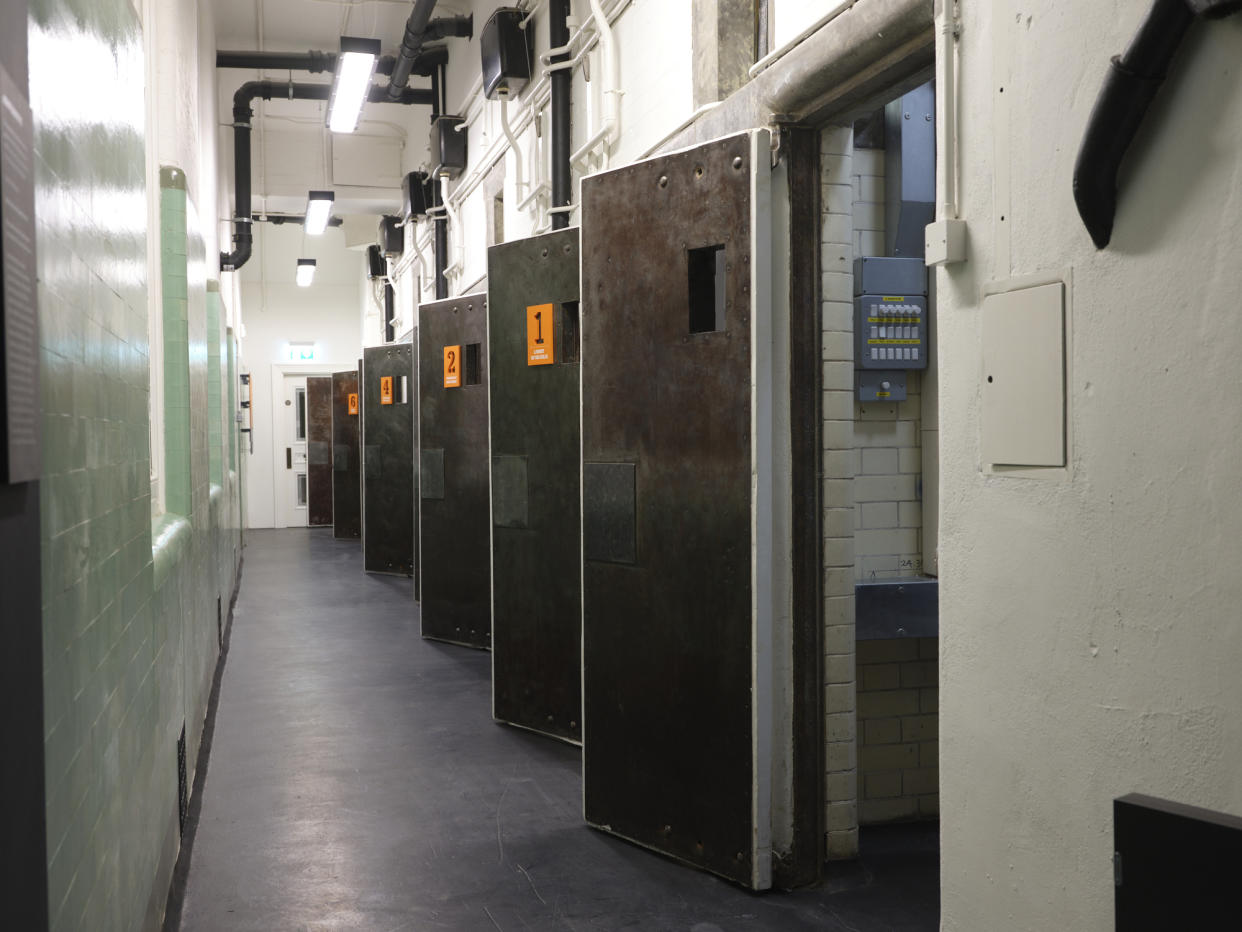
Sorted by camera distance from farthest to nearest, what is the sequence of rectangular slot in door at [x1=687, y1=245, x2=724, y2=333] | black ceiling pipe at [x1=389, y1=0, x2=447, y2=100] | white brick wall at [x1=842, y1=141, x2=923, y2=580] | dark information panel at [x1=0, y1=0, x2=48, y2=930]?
black ceiling pipe at [x1=389, y1=0, x2=447, y2=100]
white brick wall at [x1=842, y1=141, x2=923, y2=580]
rectangular slot in door at [x1=687, y1=245, x2=724, y2=333]
dark information panel at [x1=0, y1=0, x2=48, y2=930]

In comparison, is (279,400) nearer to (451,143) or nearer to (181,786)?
(451,143)

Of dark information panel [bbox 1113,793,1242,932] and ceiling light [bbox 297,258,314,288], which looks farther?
ceiling light [bbox 297,258,314,288]

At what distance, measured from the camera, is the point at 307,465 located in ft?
57.0

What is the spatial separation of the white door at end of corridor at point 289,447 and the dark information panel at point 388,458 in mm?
6183

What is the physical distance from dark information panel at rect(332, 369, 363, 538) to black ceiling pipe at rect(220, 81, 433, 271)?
361cm

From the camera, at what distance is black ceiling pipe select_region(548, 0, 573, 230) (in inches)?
239

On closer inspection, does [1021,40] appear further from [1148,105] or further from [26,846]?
[26,846]

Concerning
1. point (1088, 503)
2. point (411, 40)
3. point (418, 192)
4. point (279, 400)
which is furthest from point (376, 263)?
point (1088, 503)

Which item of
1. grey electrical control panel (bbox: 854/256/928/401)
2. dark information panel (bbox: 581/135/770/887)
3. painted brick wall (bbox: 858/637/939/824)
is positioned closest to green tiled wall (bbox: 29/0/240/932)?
dark information panel (bbox: 581/135/770/887)

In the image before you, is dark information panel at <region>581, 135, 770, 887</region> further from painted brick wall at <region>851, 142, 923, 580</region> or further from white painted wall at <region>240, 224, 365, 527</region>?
white painted wall at <region>240, 224, 365, 527</region>

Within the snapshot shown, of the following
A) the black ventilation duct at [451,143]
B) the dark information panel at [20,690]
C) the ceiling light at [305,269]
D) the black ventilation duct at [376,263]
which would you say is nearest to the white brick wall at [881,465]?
the dark information panel at [20,690]

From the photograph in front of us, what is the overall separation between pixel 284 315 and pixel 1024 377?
16.3 metres

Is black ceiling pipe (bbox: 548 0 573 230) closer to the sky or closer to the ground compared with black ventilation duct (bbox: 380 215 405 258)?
closer to the ground

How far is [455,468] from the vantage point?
7.36 meters
